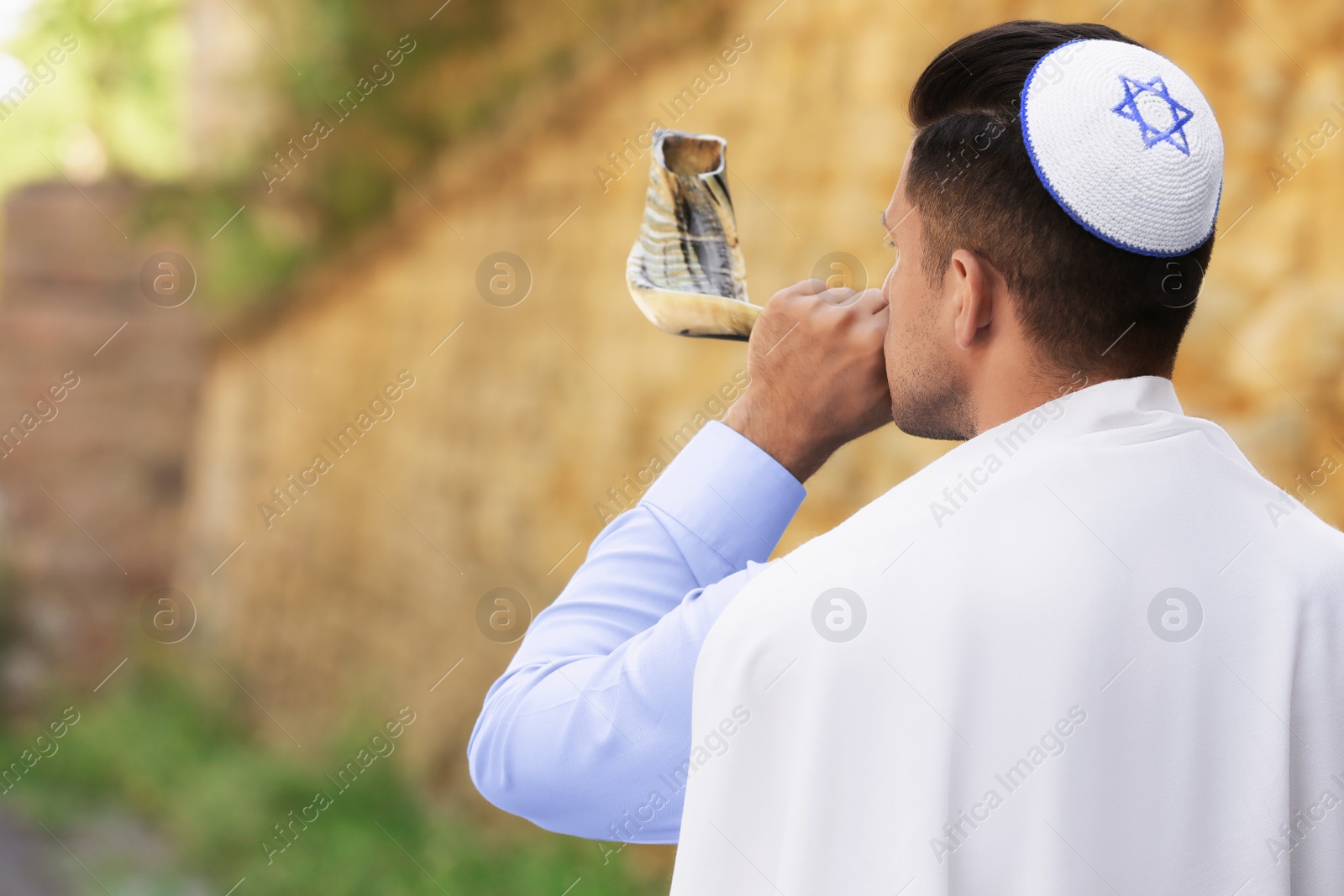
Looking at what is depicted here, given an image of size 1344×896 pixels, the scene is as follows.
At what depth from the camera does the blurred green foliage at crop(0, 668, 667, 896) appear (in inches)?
223

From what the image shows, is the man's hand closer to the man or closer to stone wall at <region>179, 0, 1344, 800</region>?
the man

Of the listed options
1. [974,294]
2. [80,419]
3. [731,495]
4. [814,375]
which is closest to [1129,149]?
[974,294]

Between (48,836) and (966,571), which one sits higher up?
(966,571)

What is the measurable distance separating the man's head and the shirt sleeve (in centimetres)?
20

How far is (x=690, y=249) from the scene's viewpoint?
1.40 meters

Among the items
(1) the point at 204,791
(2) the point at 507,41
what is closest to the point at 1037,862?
(2) the point at 507,41

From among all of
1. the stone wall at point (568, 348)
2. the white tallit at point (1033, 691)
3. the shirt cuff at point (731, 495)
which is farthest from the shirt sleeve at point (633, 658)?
the stone wall at point (568, 348)

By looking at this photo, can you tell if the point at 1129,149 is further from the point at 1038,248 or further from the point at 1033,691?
the point at 1033,691

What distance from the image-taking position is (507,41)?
23.4 ft

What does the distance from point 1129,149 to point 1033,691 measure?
0.41m

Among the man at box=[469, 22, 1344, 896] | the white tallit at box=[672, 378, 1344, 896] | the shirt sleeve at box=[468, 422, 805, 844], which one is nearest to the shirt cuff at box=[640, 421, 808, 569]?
the shirt sleeve at box=[468, 422, 805, 844]

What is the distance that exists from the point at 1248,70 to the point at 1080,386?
2.18 m

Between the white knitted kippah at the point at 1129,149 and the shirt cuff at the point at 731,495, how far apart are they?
376 mm

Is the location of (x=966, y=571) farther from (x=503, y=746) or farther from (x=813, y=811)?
(x=503, y=746)
